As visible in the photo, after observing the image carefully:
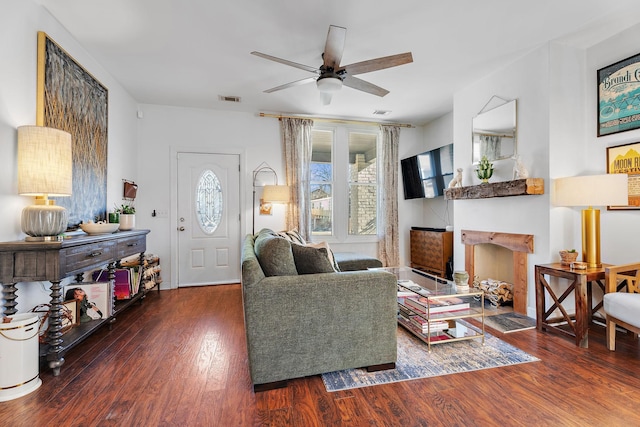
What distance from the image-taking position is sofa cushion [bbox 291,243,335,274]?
2.01 metres

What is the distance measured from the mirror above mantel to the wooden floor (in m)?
1.97

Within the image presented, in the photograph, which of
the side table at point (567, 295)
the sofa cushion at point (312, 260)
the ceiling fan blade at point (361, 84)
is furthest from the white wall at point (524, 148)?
the sofa cushion at point (312, 260)

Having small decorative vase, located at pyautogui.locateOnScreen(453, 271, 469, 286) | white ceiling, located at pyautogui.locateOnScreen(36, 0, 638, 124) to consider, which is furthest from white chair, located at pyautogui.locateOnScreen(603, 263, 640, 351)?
white ceiling, located at pyautogui.locateOnScreen(36, 0, 638, 124)

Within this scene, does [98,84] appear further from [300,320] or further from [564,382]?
[564,382]

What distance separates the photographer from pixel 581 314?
7.71 ft

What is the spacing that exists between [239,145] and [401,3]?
3.11 m

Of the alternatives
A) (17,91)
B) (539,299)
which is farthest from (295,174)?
(539,299)

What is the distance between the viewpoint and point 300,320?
72.1 inches

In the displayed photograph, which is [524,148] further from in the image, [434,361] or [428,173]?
[434,361]

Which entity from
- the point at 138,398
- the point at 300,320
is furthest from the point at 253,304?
the point at 138,398

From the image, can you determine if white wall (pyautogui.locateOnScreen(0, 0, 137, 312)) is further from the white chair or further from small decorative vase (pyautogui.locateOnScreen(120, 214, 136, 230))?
the white chair

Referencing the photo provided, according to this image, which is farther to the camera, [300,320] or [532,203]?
[532,203]

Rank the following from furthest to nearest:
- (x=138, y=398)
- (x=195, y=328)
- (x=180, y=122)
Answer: (x=180, y=122), (x=195, y=328), (x=138, y=398)

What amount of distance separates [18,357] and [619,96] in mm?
4958
